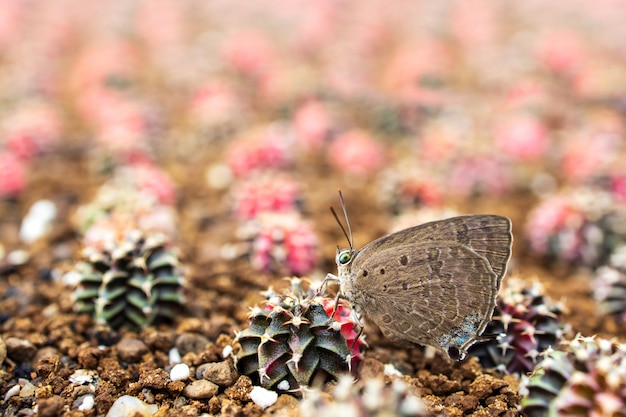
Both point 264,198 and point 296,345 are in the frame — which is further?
point 264,198

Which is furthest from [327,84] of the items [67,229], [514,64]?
[67,229]

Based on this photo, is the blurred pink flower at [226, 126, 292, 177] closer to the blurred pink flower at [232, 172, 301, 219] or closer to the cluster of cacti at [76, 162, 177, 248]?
the cluster of cacti at [76, 162, 177, 248]

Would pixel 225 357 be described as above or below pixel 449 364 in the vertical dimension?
above

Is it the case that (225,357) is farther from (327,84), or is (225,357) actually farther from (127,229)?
(327,84)

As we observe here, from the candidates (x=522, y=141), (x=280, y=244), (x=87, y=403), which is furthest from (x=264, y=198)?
(x=522, y=141)

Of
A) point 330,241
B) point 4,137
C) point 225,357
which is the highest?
point 4,137

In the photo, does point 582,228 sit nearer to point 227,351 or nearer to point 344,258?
point 344,258

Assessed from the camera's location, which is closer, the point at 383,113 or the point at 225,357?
the point at 225,357
